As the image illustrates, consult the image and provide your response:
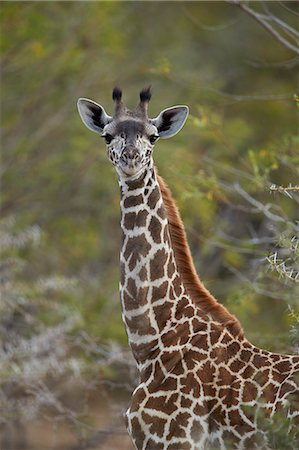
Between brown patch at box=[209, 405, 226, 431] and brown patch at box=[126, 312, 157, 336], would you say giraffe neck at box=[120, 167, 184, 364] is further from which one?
brown patch at box=[209, 405, 226, 431]

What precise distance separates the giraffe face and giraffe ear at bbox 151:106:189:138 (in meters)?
0.32

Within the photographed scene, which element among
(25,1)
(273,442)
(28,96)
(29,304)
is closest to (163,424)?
(273,442)

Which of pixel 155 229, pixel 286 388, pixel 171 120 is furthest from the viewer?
pixel 171 120

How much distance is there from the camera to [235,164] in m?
20.3

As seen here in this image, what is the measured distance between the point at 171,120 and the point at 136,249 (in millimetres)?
1161

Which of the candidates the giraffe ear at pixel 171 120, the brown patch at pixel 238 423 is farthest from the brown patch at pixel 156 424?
the giraffe ear at pixel 171 120

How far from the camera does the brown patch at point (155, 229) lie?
8.01 m

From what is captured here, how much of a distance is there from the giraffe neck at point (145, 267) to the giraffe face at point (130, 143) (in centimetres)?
15

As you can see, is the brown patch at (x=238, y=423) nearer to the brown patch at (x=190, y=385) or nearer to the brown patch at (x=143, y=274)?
the brown patch at (x=190, y=385)

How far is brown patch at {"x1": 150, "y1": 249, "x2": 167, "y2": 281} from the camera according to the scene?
7.97 meters

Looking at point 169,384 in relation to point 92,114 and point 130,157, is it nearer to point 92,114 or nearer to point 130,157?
point 130,157

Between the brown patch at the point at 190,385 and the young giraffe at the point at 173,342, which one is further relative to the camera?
the brown patch at the point at 190,385

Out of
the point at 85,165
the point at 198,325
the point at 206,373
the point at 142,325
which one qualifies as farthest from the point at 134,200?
the point at 85,165

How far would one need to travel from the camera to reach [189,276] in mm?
8148
